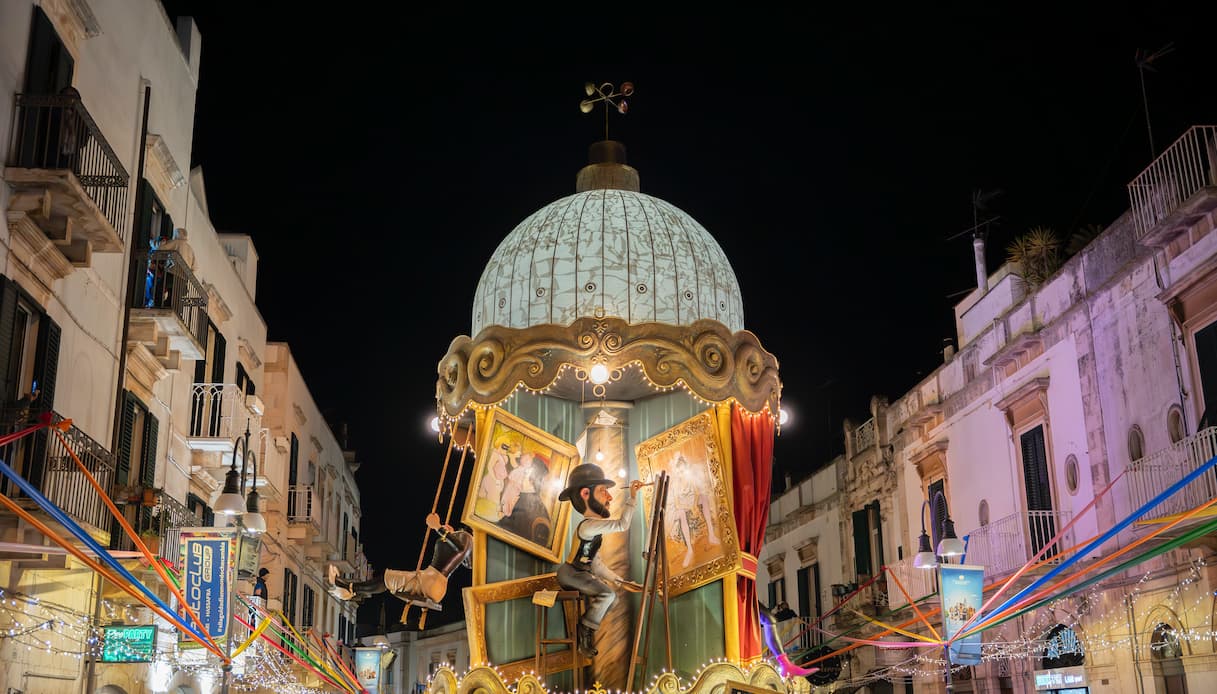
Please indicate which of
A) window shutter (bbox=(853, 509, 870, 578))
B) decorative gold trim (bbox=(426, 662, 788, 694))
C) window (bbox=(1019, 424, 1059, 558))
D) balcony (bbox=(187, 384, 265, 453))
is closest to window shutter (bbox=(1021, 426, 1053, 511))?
window (bbox=(1019, 424, 1059, 558))

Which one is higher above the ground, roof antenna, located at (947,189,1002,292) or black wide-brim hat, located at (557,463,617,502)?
roof antenna, located at (947,189,1002,292)

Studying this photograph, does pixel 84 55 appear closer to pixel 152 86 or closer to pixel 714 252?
pixel 152 86

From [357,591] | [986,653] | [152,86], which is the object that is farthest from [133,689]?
[986,653]

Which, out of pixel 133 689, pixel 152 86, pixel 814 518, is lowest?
pixel 133 689

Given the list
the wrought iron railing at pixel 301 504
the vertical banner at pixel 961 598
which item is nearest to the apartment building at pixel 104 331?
the wrought iron railing at pixel 301 504

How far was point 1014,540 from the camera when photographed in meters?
21.5

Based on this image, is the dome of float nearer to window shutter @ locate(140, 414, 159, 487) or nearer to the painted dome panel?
the painted dome panel

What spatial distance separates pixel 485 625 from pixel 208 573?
14.6ft

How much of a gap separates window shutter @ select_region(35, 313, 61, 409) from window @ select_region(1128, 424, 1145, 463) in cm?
1483

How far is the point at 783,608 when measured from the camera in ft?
75.0

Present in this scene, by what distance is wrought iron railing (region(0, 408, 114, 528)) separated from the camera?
1195cm

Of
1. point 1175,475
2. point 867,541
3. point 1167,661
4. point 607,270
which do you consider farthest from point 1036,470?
point 607,270

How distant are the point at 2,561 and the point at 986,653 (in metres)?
16.7

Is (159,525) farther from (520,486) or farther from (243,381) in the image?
(243,381)
